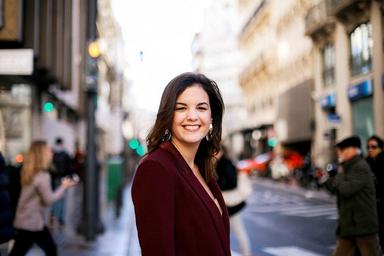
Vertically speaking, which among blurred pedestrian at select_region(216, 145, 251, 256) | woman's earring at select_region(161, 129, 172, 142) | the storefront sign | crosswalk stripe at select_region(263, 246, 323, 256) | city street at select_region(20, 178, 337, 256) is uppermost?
the storefront sign

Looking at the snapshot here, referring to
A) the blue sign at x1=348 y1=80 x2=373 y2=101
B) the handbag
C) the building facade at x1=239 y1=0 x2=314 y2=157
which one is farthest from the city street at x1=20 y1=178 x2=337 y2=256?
the building facade at x1=239 y1=0 x2=314 y2=157

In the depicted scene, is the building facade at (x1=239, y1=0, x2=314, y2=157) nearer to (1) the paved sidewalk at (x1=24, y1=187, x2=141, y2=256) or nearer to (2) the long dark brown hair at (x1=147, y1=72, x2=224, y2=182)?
(1) the paved sidewalk at (x1=24, y1=187, x2=141, y2=256)

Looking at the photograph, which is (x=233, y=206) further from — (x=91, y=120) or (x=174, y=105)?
(x=174, y=105)

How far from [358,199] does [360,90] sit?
20.3m

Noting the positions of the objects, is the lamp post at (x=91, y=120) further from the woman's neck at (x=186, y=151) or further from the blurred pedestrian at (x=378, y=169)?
the woman's neck at (x=186, y=151)

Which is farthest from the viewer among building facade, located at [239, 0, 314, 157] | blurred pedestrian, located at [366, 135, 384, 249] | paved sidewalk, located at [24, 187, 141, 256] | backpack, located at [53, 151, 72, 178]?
building facade, located at [239, 0, 314, 157]

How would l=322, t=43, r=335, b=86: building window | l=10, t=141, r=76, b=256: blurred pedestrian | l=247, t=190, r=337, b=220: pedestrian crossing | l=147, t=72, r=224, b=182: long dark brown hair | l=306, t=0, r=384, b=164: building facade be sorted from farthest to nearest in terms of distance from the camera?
l=322, t=43, r=335, b=86: building window < l=306, t=0, r=384, b=164: building facade < l=247, t=190, r=337, b=220: pedestrian crossing < l=10, t=141, r=76, b=256: blurred pedestrian < l=147, t=72, r=224, b=182: long dark brown hair

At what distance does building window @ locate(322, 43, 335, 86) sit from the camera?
30653mm

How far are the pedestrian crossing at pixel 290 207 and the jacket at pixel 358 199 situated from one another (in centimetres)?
930

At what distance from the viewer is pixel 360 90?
25672 millimetres

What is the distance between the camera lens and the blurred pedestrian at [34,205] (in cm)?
646

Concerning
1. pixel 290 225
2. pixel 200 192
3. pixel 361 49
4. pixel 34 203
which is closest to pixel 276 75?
pixel 361 49

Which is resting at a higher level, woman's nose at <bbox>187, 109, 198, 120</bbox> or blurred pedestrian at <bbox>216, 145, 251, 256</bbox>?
woman's nose at <bbox>187, 109, 198, 120</bbox>

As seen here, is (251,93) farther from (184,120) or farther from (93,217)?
(184,120)
